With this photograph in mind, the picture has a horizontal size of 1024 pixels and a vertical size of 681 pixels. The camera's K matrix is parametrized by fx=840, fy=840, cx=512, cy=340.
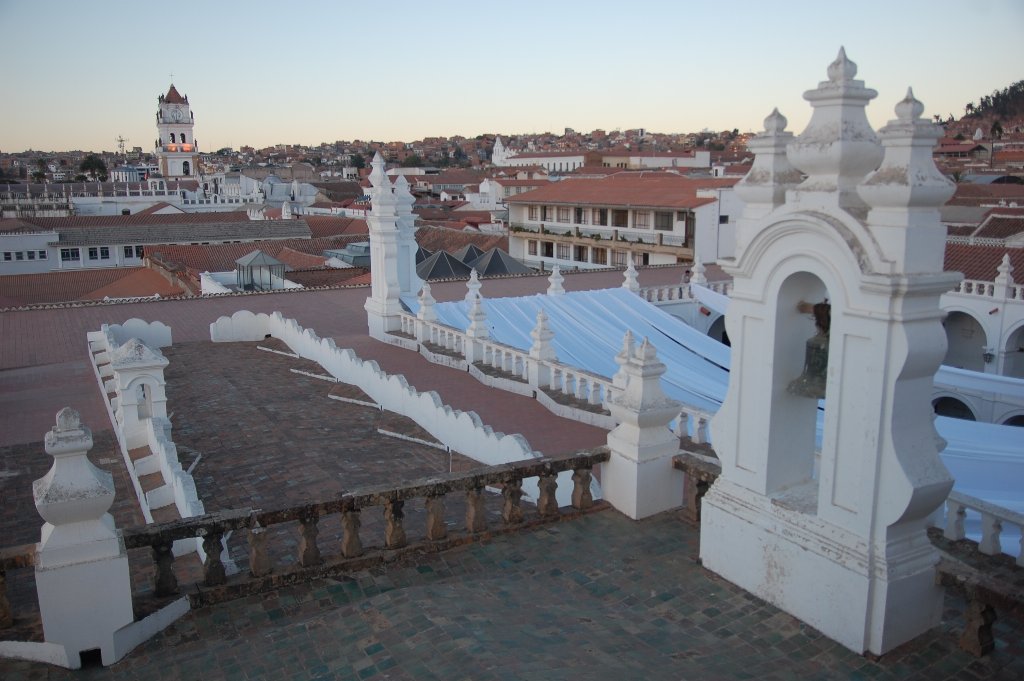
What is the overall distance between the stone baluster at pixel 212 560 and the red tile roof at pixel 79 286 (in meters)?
26.7

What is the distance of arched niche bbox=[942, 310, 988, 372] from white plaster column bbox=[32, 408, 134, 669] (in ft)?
80.7

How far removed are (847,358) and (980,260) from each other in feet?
78.9

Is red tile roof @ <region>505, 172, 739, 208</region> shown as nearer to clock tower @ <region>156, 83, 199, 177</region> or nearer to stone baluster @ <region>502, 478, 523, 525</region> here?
stone baluster @ <region>502, 478, 523, 525</region>

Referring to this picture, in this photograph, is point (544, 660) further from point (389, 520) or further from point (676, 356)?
point (676, 356)

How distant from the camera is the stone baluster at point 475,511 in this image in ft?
20.1

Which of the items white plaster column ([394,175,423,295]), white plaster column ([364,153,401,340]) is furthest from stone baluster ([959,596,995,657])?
white plaster column ([364,153,401,340])

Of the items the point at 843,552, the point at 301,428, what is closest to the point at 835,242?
the point at 843,552

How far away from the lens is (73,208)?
68.1 metres

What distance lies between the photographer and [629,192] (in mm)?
44094

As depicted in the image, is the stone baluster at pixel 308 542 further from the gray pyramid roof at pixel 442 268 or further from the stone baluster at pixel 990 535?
the gray pyramid roof at pixel 442 268

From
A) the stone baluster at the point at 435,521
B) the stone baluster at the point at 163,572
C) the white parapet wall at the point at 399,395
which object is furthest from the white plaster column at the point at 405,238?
the stone baluster at the point at 163,572

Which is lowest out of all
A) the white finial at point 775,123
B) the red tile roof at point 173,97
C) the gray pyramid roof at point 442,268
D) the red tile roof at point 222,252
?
the red tile roof at point 222,252

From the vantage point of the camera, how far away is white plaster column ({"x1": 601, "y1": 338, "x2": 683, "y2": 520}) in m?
6.52

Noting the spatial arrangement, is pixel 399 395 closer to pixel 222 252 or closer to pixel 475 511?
pixel 475 511
